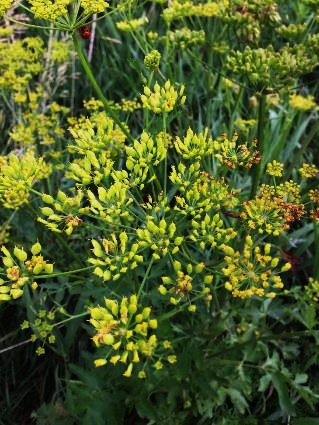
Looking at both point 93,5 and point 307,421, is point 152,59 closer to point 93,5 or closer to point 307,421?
point 93,5

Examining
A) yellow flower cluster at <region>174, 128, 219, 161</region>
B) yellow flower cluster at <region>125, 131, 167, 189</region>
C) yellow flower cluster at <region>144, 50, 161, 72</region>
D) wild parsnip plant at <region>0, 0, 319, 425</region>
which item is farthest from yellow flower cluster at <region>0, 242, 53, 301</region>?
yellow flower cluster at <region>144, 50, 161, 72</region>

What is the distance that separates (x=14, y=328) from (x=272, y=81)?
2.29 m

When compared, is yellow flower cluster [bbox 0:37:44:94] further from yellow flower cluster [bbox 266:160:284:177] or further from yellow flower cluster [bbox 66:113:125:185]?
yellow flower cluster [bbox 266:160:284:177]

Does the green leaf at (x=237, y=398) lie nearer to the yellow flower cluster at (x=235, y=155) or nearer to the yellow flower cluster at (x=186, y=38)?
the yellow flower cluster at (x=235, y=155)

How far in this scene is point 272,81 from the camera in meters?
2.29

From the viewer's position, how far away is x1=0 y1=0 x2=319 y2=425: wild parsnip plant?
1874 mm

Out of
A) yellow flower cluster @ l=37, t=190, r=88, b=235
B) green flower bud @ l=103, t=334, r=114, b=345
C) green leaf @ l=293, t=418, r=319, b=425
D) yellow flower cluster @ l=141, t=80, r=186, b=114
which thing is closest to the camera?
green flower bud @ l=103, t=334, r=114, b=345

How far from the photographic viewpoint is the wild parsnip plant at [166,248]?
187cm

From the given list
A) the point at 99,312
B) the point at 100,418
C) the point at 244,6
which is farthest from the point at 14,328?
the point at 244,6

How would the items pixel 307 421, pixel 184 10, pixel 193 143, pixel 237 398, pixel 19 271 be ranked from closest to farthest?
pixel 19 271
pixel 193 143
pixel 307 421
pixel 237 398
pixel 184 10

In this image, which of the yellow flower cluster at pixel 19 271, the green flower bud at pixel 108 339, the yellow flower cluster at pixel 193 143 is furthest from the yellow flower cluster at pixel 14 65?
the green flower bud at pixel 108 339

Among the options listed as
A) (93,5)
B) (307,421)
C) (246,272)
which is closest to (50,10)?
(93,5)

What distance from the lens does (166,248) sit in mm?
1838

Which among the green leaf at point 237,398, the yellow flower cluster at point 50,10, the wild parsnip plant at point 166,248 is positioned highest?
the yellow flower cluster at point 50,10
